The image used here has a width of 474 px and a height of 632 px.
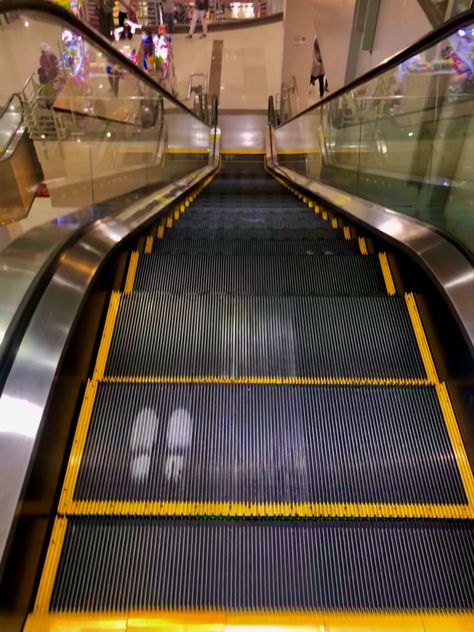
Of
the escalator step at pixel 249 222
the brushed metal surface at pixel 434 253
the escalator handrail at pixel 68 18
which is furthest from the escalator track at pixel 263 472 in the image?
the escalator step at pixel 249 222

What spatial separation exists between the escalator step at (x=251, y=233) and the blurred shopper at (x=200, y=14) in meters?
20.4

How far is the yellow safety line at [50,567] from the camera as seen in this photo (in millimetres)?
1420

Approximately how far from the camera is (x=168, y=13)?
2142 centimetres

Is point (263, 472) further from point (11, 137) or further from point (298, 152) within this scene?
point (298, 152)

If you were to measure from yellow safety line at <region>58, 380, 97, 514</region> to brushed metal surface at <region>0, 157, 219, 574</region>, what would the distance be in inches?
10.4

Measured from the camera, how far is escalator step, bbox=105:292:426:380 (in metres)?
2.17

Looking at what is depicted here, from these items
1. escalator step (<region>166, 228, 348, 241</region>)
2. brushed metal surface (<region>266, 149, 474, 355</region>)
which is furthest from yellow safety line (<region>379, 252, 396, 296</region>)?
escalator step (<region>166, 228, 348, 241</region>)

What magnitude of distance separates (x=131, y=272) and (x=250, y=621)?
2.12 m

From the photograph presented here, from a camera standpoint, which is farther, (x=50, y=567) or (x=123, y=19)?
(x=123, y=19)

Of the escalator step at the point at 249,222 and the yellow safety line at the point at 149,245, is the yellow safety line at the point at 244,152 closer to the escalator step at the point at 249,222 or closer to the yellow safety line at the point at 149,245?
the escalator step at the point at 249,222

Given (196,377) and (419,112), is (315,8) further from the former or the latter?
(196,377)

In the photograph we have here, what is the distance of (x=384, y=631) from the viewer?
137 cm

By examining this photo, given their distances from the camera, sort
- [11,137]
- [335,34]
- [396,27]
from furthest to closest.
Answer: [335,34] → [396,27] → [11,137]

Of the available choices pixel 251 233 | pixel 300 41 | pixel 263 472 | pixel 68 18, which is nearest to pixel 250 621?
pixel 263 472
